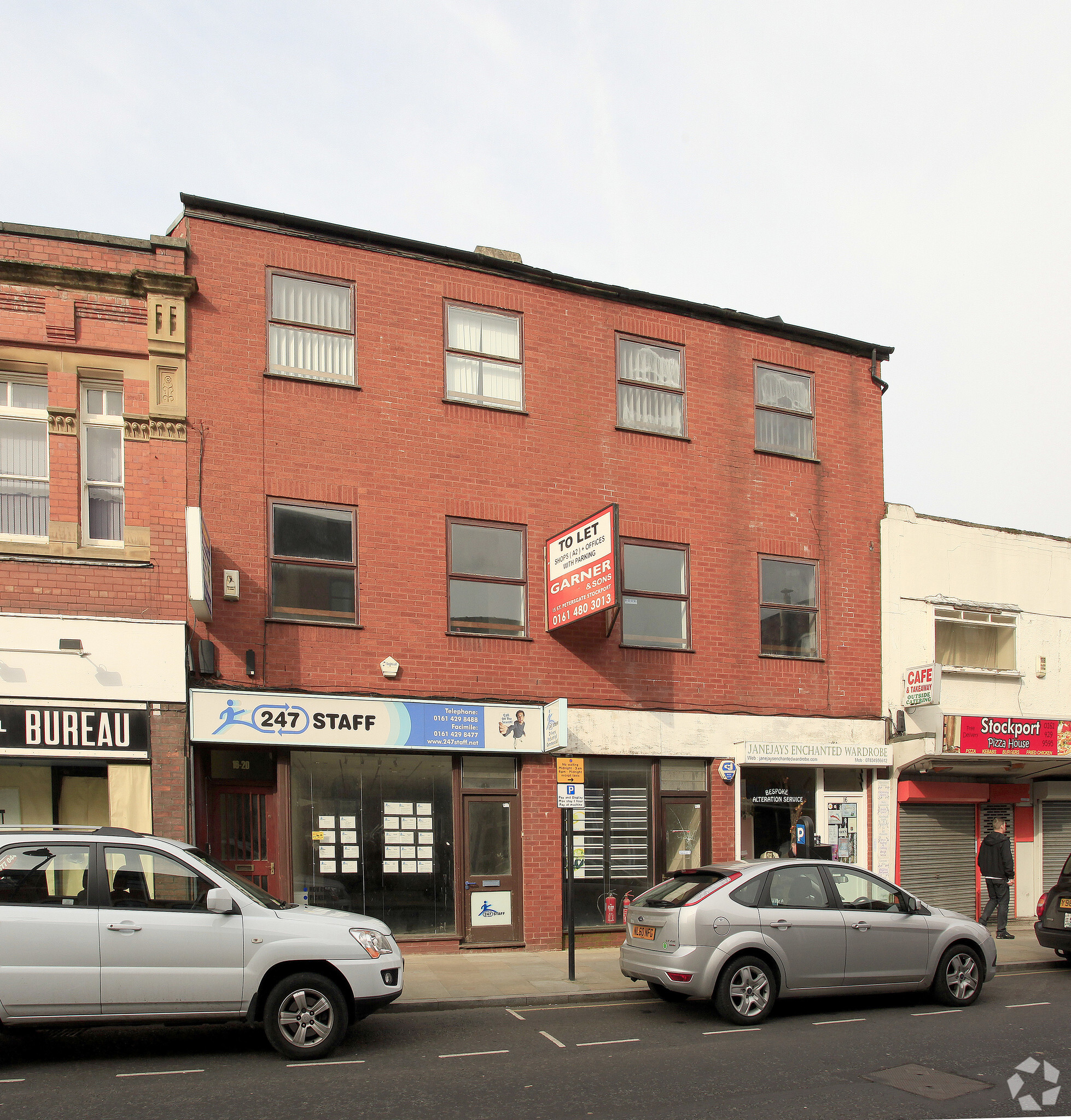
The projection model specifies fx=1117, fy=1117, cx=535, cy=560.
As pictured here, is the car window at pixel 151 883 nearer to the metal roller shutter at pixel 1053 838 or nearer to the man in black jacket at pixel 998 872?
the man in black jacket at pixel 998 872

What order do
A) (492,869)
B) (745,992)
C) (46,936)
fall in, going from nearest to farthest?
(46,936) → (745,992) → (492,869)

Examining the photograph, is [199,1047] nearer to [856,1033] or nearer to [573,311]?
[856,1033]

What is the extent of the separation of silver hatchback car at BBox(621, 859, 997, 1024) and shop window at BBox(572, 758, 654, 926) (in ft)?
12.9

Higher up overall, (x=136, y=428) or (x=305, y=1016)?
(x=136, y=428)

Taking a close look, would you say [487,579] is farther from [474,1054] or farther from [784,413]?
[474,1054]

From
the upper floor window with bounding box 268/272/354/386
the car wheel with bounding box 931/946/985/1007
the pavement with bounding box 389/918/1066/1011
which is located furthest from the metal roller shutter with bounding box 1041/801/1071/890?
the upper floor window with bounding box 268/272/354/386

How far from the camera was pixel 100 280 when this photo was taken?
1381cm

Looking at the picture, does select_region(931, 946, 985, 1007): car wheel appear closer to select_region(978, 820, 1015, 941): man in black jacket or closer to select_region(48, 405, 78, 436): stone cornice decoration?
select_region(978, 820, 1015, 941): man in black jacket

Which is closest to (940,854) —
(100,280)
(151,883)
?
(151,883)

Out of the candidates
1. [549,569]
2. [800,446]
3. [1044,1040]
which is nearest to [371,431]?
[549,569]

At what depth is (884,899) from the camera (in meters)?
11.7

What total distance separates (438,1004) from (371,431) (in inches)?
295

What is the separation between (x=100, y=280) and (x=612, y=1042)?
34.7 ft

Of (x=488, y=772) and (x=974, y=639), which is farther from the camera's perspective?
(x=974, y=639)
